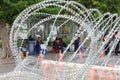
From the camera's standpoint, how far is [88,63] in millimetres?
6668

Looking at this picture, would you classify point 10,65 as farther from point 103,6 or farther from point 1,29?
point 103,6

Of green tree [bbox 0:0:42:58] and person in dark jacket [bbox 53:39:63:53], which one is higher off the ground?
green tree [bbox 0:0:42:58]

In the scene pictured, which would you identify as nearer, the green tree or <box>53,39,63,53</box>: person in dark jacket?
the green tree

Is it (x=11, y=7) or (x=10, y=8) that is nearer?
(x=11, y=7)

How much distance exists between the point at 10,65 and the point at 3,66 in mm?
384

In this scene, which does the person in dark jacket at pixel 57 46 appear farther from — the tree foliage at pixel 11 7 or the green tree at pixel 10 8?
the tree foliage at pixel 11 7

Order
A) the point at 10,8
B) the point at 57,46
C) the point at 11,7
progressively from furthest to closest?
1. the point at 57,46
2. the point at 10,8
3. the point at 11,7

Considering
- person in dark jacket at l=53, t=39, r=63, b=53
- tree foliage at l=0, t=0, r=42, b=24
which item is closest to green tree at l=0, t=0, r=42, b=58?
tree foliage at l=0, t=0, r=42, b=24

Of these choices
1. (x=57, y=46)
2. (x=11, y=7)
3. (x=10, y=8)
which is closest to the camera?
(x=11, y=7)

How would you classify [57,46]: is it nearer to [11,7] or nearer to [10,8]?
[10,8]

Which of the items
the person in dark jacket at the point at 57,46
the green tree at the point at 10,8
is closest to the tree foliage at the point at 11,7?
the green tree at the point at 10,8

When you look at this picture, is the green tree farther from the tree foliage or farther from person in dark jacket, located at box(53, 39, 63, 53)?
person in dark jacket, located at box(53, 39, 63, 53)

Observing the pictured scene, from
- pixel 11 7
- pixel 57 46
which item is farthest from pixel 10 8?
pixel 57 46

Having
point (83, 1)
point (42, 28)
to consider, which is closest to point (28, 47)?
point (42, 28)
